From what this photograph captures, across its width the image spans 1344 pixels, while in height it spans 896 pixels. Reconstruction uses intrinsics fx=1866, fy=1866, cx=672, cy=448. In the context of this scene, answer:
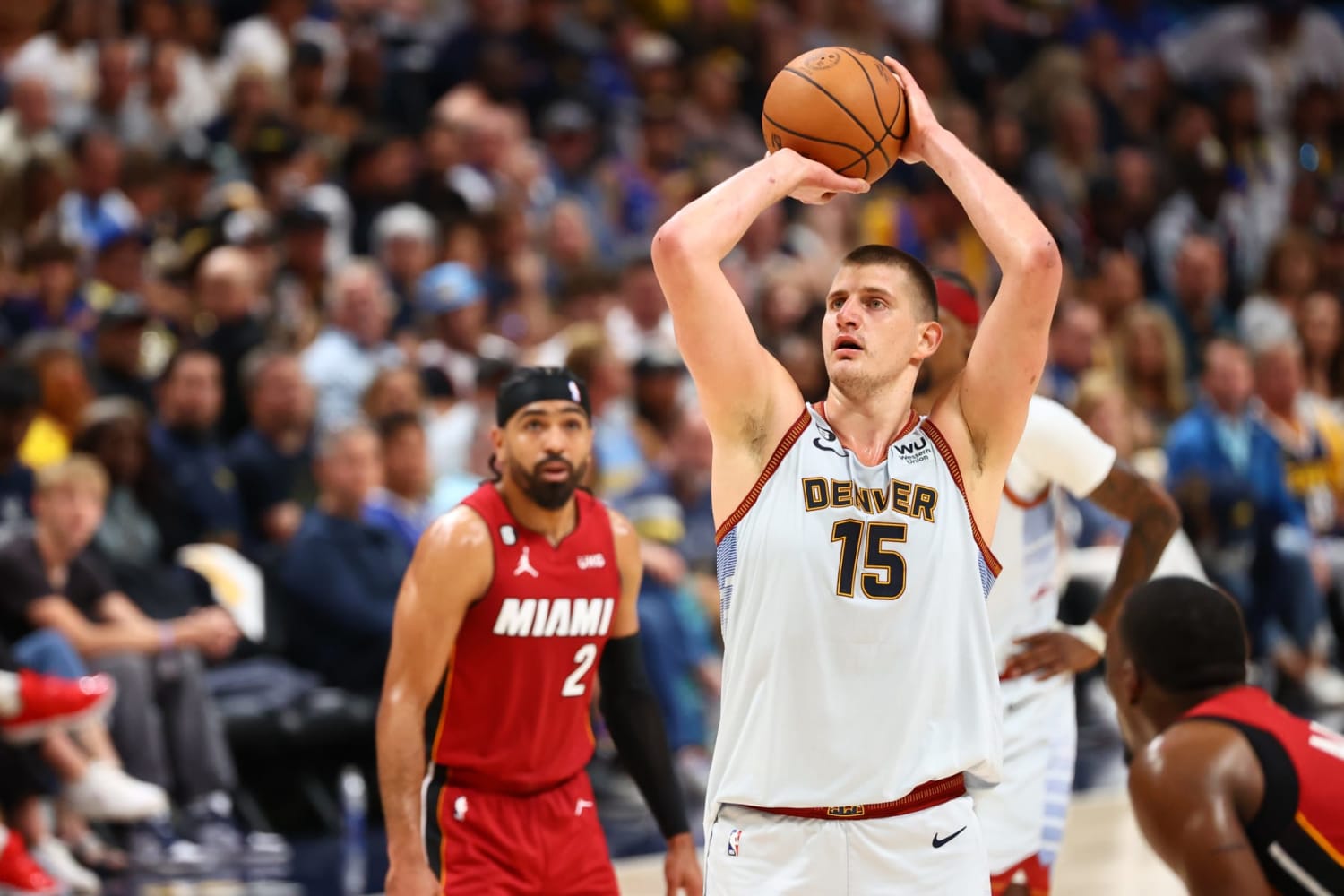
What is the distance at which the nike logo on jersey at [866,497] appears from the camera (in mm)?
4016

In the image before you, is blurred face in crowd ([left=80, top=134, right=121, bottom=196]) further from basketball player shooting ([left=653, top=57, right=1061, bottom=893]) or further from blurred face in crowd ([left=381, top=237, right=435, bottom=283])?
basketball player shooting ([left=653, top=57, right=1061, bottom=893])

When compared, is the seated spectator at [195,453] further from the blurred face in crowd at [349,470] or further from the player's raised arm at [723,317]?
the player's raised arm at [723,317]

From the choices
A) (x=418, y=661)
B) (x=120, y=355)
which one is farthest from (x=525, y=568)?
(x=120, y=355)

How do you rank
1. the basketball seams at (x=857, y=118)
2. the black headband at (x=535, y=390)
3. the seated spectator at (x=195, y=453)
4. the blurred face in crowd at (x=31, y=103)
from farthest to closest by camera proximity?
the blurred face in crowd at (x=31, y=103) → the seated spectator at (x=195, y=453) → the black headband at (x=535, y=390) → the basketball seams at (x=857, y=118)

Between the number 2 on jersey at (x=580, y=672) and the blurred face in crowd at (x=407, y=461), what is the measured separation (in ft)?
13.2

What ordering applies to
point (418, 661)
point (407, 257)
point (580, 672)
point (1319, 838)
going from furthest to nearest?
point (407, 257) → point (580, 672) → point (418, 661) → point (1319, 838)

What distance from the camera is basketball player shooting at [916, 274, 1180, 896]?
543 centimetres

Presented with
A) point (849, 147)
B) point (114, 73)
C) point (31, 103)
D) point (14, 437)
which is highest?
point (114, 73)

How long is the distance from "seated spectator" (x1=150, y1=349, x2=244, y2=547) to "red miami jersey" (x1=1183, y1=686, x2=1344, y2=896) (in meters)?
6.27

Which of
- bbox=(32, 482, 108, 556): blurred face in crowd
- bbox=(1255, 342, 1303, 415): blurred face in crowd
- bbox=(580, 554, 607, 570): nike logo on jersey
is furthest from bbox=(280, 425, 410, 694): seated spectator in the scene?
bbox=(1255, 342, 1303, 415): blurred face in crowd

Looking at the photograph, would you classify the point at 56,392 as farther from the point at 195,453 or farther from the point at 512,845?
the point at 512,845

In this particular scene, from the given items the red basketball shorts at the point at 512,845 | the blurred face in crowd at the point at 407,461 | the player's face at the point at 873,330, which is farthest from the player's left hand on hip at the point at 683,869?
the blurred face in crowd at the point at 407,461

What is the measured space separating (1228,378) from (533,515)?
7551mm

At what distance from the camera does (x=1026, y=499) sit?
5.60 metres
